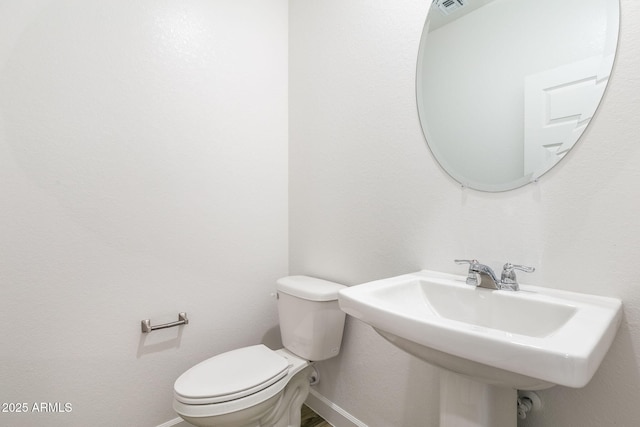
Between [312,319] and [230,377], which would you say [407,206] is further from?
[230,377]

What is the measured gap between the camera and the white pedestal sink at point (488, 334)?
1.61 feet

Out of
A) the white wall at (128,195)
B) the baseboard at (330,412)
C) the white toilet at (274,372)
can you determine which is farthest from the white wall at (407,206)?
the white wall at (128,195)

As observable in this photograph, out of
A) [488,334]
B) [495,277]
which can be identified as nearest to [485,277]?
[495,277]

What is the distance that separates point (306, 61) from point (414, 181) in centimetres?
97

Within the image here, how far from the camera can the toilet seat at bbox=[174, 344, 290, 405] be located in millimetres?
1006

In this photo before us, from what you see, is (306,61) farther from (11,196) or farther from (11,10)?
(11,196)

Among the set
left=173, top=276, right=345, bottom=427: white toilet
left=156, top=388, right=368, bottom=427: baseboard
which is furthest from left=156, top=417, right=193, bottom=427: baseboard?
left=173, top=276, right=345, bottom=427: white toilet

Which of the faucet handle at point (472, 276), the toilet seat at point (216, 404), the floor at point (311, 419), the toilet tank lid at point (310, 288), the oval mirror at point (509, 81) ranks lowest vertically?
the floor at point (311, 419)

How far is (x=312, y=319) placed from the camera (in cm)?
130

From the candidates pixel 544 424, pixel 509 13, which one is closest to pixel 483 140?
pixel 509 13

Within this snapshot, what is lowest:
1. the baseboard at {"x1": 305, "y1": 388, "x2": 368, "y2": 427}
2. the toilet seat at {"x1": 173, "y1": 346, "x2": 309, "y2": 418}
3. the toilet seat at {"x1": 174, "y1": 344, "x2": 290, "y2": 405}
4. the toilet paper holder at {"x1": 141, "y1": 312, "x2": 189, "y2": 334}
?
the baseboard at {"x1": 305, "y1": 388, "x2": 368, "y2": 427}

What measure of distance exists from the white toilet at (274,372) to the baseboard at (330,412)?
19cm

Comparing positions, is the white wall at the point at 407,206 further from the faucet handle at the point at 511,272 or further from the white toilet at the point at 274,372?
the white toilet at the point at 274,372

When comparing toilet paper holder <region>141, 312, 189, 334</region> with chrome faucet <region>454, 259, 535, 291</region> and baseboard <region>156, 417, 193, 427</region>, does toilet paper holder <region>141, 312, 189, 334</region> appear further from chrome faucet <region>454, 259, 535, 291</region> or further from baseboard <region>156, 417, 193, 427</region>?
chrome faucet <region>454, 259, 535, 291</region>
